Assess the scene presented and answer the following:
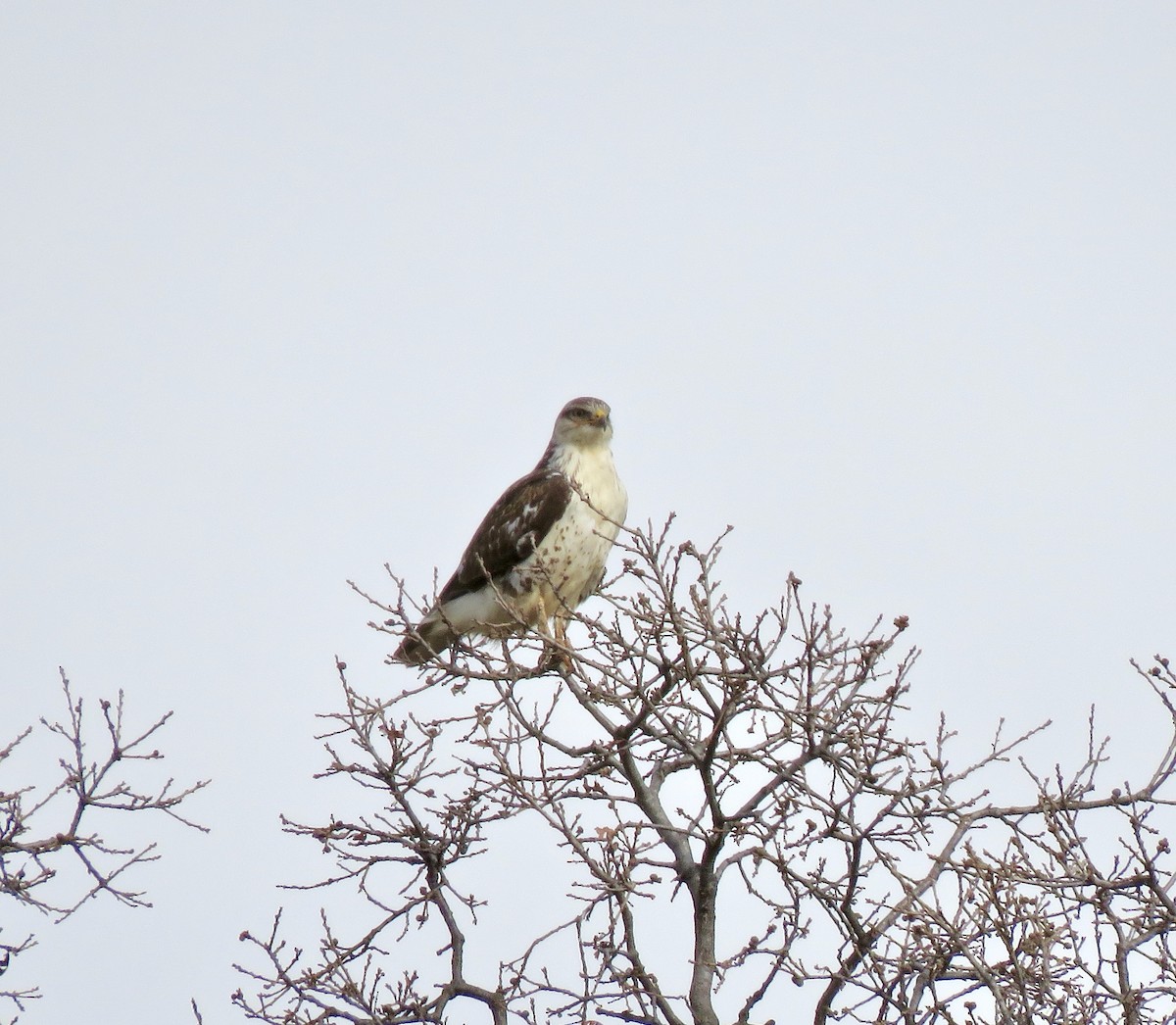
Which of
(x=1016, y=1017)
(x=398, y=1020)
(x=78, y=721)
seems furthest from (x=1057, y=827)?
(x=78, y=721)

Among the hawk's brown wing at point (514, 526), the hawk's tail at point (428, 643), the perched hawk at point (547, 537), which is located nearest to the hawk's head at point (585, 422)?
the perched hawk at point (547, 537)

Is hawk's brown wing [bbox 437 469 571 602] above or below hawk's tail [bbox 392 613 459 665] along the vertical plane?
above

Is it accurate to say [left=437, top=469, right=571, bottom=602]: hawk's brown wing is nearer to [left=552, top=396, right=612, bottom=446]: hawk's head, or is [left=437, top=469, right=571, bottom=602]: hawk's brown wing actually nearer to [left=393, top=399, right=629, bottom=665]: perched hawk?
[left=393, top=399, right=629, bottom=665]: perched hawk

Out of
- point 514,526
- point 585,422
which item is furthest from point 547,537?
point 585,422

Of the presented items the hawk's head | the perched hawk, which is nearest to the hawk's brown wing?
the perched hawk

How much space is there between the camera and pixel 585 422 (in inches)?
405

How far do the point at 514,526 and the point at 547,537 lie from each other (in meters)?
0.32

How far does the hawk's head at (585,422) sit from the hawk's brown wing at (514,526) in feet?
1.04

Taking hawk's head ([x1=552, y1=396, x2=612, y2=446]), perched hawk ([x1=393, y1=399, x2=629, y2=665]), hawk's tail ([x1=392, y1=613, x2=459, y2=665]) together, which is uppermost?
hawk's head ([x1=552, y1=396, x2=612, y2=446])

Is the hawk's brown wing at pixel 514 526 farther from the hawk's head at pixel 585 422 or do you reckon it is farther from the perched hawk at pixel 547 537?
the hawk's head at pixel 585 422

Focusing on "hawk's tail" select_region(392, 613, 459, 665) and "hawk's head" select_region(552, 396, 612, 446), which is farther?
"hawk's head" select_region(552, 396, 612, 446)

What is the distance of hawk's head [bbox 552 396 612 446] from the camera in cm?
1028

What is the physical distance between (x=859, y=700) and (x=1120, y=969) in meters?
1.31

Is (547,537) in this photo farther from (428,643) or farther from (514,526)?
(428,643)
